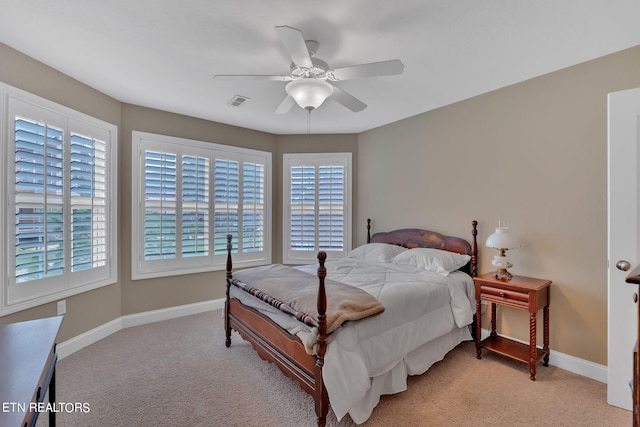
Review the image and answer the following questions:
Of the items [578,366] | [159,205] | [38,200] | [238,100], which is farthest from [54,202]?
[578,366]

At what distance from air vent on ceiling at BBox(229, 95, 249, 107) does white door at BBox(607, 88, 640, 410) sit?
325cm

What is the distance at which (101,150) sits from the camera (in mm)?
3279

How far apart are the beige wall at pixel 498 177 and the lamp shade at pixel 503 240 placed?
Result: 266 millimetres

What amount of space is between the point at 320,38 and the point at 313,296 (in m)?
1.87

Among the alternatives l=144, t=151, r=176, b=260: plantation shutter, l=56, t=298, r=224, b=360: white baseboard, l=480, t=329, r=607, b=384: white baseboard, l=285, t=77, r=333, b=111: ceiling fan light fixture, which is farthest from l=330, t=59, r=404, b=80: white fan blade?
l=56, t=298, r=224, b=360: white baseboard

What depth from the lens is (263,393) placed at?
2.29 meters

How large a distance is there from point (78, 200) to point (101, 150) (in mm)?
648

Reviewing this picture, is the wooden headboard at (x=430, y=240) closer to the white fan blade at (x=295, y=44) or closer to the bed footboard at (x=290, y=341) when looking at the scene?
the bed footboard at (x=290, y=341)

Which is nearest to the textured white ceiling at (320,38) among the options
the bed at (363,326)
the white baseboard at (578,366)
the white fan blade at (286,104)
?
the white fan blade at (286,104)

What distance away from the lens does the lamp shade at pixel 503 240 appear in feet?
9.00

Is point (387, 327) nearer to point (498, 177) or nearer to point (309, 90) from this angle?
point (309, 90)

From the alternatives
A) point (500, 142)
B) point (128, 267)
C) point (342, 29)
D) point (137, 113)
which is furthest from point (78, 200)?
point (500, 142)

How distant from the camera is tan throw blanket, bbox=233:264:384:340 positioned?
6.25ft

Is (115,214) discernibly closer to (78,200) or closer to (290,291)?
(78,200)
